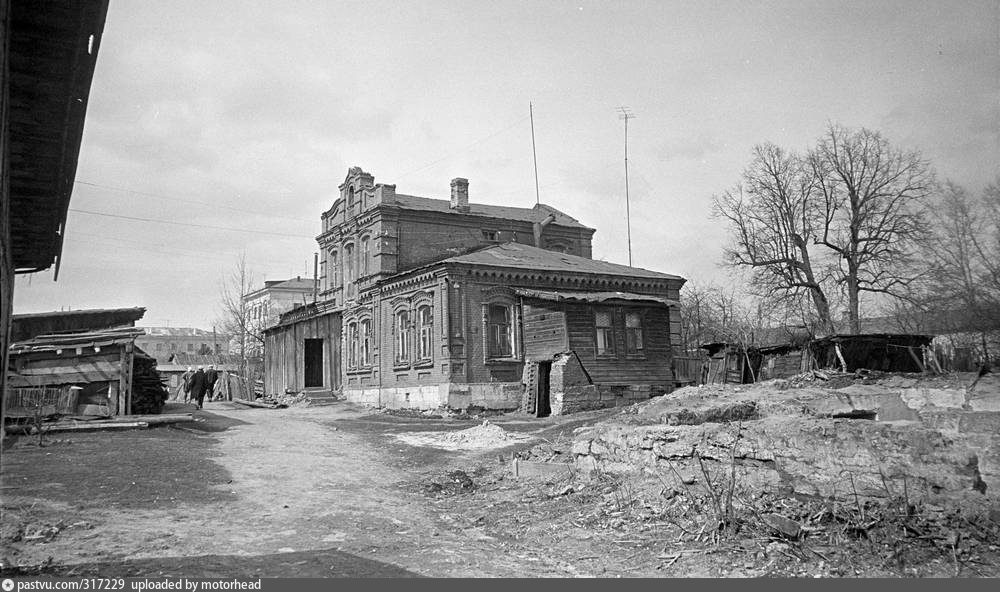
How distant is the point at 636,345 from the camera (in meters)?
26.4

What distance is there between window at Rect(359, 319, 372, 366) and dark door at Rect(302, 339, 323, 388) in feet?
16.5

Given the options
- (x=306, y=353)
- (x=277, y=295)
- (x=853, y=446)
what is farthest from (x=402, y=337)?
(x=277, y=295)

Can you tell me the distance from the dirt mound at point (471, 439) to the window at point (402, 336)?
10.2 meters

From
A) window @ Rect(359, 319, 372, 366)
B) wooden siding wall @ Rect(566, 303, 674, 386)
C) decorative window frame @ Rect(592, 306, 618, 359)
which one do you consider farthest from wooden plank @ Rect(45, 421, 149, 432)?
decorative window frame @ Rect(592, 306, 618, 359)

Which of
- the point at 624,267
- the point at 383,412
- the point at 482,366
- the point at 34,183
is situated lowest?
the point at 383,412

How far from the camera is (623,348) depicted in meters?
26.1

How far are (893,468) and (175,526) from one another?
7473mm

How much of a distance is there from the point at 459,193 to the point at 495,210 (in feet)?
10.3

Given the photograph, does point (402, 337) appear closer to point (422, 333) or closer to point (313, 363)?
point (422, 333)

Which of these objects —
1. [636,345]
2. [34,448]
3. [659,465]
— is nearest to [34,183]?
[659,465]

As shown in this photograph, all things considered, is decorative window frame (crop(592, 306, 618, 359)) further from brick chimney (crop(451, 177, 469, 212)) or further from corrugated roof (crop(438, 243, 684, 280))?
brick chimney (crop(451, 177, 469, 212))

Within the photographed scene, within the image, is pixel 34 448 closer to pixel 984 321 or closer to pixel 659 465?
pixel 659 465

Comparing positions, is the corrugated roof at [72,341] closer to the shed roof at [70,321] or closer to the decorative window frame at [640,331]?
the shed roof at [70,321]

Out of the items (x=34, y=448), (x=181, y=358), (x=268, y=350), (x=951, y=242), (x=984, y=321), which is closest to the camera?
(x=984, y=321)
